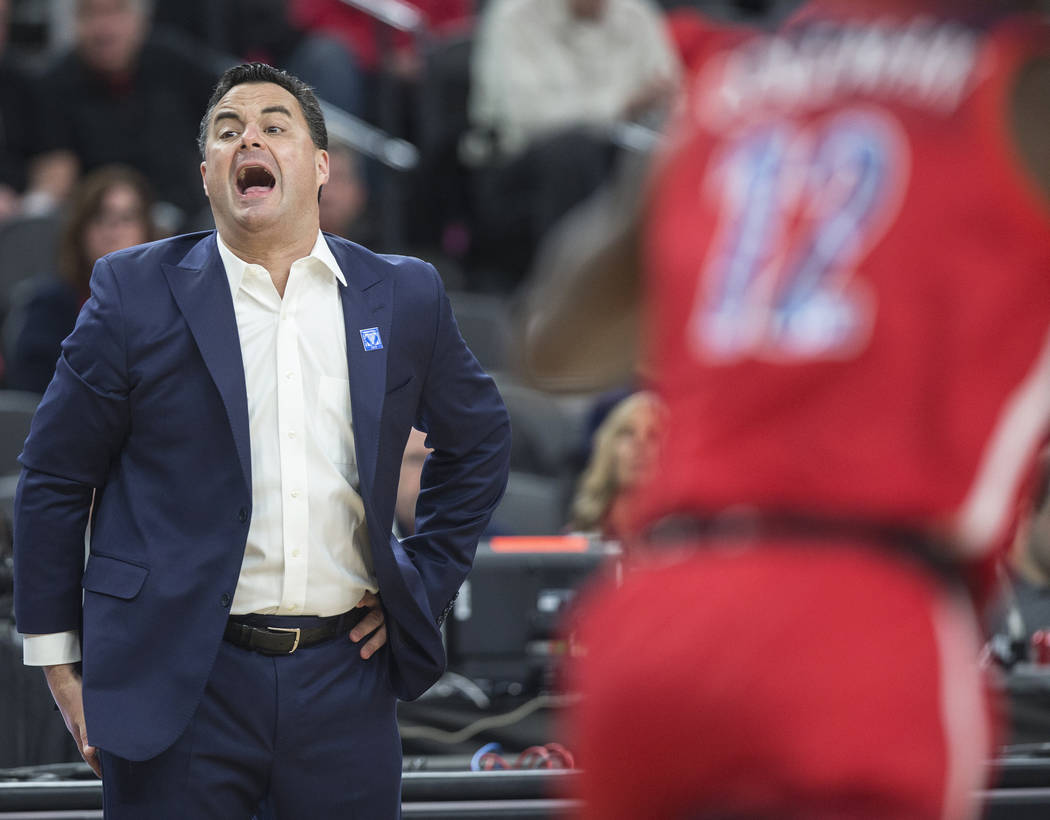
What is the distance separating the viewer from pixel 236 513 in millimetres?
2385

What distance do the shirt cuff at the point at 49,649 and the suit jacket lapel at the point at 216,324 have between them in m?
0.40

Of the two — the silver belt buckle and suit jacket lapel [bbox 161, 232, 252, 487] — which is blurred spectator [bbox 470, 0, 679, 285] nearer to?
suit jacket lapel [bbox 161, 232, 252, 487]

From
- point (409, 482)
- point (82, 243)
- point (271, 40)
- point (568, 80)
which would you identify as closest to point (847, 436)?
point (409, 482)

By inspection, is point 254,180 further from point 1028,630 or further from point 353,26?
point 353,26

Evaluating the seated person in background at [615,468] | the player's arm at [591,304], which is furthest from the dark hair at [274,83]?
the seated person in background at [615,468]

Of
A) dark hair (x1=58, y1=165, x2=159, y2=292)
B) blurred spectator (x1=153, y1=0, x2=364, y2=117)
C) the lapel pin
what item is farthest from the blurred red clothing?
the lapel pin

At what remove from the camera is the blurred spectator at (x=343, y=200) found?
5.98 m

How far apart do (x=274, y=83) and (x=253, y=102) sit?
0.19 ft

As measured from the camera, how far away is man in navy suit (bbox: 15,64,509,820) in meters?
2.37

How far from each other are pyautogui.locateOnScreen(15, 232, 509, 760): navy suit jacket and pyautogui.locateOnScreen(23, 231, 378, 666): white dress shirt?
4 centimetres

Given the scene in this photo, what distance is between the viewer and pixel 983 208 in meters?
1.29

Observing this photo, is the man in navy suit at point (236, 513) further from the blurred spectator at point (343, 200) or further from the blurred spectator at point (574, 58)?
the blurred spectator at point (574, 58)

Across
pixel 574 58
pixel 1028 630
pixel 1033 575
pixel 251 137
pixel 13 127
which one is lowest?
pixel 1028 630

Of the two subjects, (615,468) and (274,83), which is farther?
(615,468)
